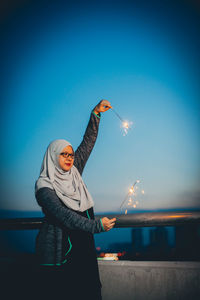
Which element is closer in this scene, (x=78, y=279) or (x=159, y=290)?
(x=78, y=279)

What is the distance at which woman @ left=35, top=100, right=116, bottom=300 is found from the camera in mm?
1551

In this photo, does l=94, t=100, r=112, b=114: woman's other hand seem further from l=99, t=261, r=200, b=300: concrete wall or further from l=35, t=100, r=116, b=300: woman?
l=99, t=261, r=200, b=300: concrete wall

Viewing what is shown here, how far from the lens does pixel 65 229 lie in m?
1.67

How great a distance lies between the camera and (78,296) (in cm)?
166

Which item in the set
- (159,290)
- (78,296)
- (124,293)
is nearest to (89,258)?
(78,296)

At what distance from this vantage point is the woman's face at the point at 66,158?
1903 mm

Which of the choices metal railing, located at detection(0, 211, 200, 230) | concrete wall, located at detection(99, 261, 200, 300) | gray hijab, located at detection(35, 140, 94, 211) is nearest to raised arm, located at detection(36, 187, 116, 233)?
gray hijab, located at detection(35, 140, 94, 211)

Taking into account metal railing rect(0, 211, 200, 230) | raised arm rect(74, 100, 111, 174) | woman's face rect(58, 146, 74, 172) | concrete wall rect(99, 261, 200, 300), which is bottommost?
concrete wall rect(99, 261, 200, 300)

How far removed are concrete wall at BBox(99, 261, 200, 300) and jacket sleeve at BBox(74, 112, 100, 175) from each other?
1.16 meters

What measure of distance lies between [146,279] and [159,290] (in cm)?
15

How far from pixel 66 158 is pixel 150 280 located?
153 cm

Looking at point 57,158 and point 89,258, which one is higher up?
point 57,158

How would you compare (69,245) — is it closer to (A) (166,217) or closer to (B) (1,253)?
(A) (166,217)

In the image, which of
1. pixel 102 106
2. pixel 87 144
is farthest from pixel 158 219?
pixel 102 106
